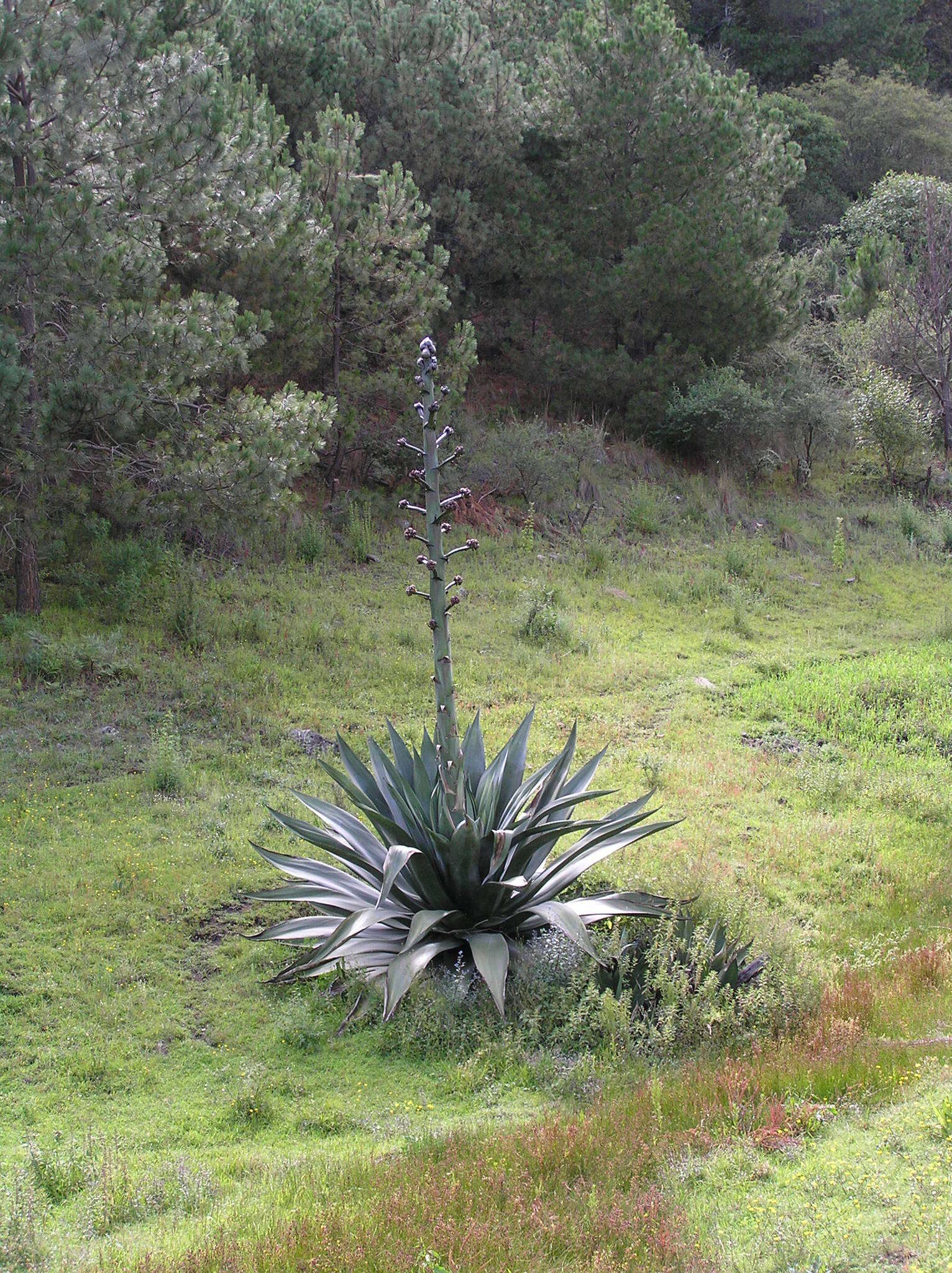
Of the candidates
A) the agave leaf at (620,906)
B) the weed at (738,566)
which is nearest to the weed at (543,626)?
the weed at (738,566)

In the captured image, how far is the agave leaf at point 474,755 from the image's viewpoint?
6957 millimetres

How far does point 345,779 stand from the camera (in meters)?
6.89

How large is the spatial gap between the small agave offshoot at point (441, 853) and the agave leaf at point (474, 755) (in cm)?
1

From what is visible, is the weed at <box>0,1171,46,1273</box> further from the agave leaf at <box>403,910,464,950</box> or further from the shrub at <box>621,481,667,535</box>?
the shrub at <box>621,481,667,535</box>

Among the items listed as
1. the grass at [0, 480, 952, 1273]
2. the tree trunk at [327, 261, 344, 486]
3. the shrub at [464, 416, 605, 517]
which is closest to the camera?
the grass at [0, 480, 952, 1273]

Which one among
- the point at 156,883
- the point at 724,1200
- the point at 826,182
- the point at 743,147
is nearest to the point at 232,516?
the point at 156,883

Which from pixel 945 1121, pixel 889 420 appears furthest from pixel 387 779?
pixel 889 420

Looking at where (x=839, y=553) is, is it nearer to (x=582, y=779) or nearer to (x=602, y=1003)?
(x=582, y=779)

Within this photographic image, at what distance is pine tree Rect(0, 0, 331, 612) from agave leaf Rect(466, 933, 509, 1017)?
21.6 feet

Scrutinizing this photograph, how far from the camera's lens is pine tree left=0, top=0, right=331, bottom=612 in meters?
10.2

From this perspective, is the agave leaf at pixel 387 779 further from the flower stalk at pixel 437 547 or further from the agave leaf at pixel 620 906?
the agave leaf at pixel 620 906

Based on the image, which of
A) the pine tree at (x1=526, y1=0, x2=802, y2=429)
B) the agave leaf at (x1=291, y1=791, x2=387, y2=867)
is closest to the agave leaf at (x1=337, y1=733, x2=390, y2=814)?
the agave leaf at (x1=291, y1=791, x2=387, y2=867)

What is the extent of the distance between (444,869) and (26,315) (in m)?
7.54

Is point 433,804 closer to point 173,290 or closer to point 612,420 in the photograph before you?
point 173,290
